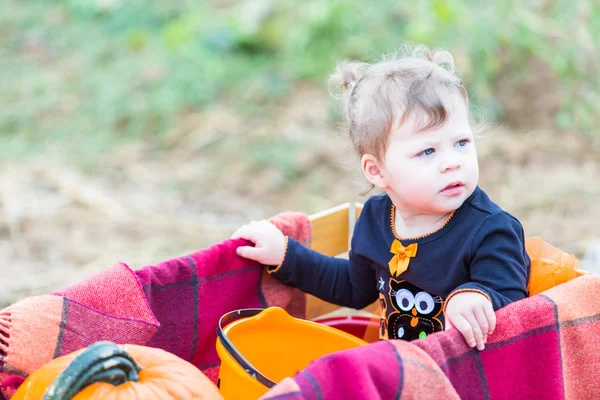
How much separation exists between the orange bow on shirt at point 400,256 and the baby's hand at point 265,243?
28 cm

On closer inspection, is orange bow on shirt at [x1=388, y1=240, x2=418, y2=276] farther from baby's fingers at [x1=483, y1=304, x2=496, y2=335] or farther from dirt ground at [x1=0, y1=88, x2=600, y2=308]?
dirt ground at [x1=0, y1=88, x2=600, y2=308]

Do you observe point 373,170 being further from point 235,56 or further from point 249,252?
point 235,56

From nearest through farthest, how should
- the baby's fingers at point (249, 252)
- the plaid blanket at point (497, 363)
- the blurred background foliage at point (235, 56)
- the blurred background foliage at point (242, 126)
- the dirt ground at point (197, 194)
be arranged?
the plaid blanket at point (497, 363) → the baby's fingers at point (249, 252) → the dirt ground at point (197, 194) → the blurred background foliage at point (242, 126) → the blurred background foliage at point (235, 56)

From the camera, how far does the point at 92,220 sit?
351 centimetres

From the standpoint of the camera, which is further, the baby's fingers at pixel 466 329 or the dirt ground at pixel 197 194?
the dirt ground at pixel 197 194

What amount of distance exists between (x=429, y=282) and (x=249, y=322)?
384 millimetres

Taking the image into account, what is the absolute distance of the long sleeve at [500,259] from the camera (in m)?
1.43

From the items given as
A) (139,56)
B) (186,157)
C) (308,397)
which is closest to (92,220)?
(186,157)

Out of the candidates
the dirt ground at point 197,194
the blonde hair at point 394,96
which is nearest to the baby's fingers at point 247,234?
the blonde hair at point 394,96

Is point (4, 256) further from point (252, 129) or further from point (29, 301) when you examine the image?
point (29, 301)

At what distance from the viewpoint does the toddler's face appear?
147 centimetres

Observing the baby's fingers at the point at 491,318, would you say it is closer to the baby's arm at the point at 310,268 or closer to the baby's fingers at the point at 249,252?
the baby's arm at the point at 310,268

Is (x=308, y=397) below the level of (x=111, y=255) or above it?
above

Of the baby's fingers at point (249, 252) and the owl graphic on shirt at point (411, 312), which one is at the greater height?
the baby's fingers at point (249, 252)
